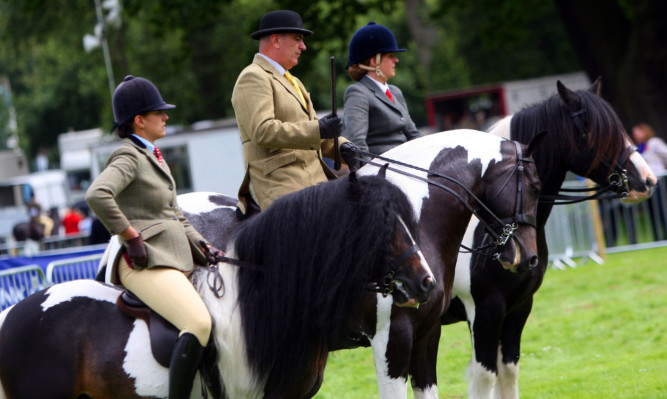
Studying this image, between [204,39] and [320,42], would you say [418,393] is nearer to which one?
[320,42]

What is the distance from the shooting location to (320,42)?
18.3m

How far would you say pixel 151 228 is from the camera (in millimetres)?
4547

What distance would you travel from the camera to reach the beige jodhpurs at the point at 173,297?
170 inches

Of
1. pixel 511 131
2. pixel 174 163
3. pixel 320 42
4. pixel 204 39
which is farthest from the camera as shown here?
pixel 204 39

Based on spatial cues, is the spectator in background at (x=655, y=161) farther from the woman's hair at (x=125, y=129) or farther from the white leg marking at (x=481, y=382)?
the woman's hair at (x=125, y=129)

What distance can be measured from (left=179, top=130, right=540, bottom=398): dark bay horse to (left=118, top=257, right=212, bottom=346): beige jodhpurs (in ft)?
3.37

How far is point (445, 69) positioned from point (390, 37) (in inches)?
1197

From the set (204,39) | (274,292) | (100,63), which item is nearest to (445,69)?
(204,39)

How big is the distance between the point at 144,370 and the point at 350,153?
1.90m

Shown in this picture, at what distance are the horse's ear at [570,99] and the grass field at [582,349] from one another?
246 centimetres

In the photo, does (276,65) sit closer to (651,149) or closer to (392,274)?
(392,274)

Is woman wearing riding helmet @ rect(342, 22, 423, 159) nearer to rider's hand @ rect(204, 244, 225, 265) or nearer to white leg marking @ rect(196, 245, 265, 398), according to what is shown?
rider's hand @ rect(204, 244, 225, 265)

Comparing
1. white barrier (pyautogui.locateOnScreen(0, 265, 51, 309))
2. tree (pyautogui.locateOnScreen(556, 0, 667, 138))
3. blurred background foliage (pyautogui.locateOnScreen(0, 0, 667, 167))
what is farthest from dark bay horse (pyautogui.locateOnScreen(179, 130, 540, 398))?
blurred background foliage (pyautogui.locateOnScreen(0, 0, 667, 167))

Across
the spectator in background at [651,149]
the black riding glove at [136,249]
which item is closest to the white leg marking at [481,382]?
the black riding glove at [136,249]
